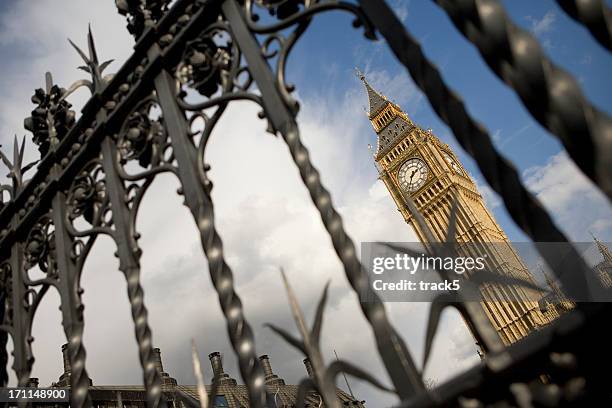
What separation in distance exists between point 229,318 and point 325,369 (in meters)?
0.65

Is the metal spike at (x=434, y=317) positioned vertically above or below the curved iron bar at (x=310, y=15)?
below

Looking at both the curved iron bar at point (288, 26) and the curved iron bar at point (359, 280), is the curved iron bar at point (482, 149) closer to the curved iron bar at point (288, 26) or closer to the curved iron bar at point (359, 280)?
the curved iron bar at point (288, 26)

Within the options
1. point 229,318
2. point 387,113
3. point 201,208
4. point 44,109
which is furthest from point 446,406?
point 387,113

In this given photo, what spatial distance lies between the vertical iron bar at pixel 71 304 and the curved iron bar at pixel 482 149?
2484mm

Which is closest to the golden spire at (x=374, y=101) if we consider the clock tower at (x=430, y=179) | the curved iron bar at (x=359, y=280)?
the clock tower at (x=430, y=179)

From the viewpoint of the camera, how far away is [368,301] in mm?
1878

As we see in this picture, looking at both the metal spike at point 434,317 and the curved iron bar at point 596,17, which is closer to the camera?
the curved iron bar at point 596,17

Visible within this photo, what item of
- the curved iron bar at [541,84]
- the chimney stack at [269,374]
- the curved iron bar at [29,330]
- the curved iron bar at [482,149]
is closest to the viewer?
the curved iron bar at [541,84]

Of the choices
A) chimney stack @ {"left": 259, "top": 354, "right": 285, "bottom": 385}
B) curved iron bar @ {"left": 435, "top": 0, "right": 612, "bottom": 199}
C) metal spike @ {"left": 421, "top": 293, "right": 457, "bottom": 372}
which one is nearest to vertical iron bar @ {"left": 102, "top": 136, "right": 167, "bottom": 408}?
metal spike @ {"left": 421, "top": 293, "right": 457, "bottom": 372}

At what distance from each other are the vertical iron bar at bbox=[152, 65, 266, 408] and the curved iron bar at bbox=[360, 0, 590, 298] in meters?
1.25

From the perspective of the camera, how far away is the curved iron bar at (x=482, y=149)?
1452 mm

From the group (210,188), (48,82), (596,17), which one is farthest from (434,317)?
(48,82)

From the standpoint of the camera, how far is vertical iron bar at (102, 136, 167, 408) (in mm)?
2537

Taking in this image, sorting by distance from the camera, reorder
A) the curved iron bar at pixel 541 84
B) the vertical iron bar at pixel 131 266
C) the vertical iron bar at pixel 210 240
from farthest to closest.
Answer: the vertical iron bar at pixel 131 266, the vertical iron bar at pixel 210 240, the curved iron bar at pixel 541 84
